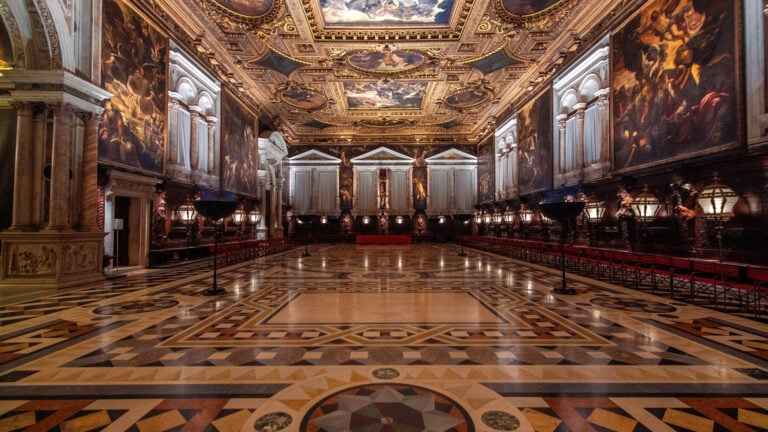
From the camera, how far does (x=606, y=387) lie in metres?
2.73

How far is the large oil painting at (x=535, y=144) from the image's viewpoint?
15.6 meters

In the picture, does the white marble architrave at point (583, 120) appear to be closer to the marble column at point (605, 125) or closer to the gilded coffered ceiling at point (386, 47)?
the marble column at point (605, 125)

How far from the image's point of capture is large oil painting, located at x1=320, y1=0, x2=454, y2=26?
38.5 feet

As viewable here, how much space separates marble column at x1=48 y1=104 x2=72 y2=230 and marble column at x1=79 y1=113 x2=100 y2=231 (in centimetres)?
36

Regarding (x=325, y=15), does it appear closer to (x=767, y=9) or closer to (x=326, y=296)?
(x=326, y=296)

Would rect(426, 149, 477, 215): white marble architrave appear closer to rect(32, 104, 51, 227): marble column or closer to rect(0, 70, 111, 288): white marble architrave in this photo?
rect(0, 70, 111, 288): white marble architrave

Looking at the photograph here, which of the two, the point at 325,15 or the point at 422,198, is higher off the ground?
the point at 325,15

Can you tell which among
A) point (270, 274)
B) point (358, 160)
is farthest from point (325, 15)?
point (358, 160)

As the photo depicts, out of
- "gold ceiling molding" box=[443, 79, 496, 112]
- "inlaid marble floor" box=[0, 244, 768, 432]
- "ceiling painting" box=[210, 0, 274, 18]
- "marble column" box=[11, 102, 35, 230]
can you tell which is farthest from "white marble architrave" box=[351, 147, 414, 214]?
"inlaid marble floor" box=[0, 244, 768, 432]

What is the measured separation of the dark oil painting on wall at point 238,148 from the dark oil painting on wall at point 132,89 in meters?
4.50

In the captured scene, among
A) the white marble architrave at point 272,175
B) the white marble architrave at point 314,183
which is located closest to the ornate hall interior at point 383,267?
the white marble architrave at point 272,175

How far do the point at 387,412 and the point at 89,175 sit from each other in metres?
9.49

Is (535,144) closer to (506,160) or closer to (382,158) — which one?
(506,160)

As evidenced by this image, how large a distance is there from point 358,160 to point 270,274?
63.1 ft
